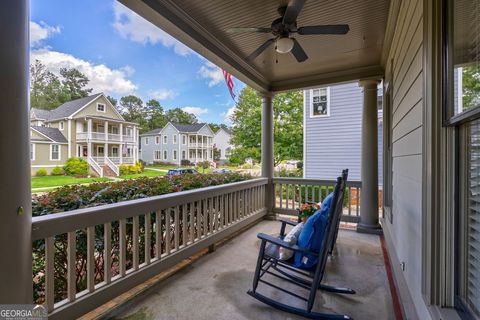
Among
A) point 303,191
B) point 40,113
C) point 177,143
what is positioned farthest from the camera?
point 303,191

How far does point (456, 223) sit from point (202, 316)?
69.0 inches

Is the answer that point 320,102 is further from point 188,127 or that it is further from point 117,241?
point 117,241

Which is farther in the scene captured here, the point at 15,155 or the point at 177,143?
the point at 177,143

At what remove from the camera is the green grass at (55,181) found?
1.74 meters

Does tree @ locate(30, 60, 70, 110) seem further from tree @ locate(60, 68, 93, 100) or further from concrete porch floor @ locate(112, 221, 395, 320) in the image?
concrete porch floor @ locate(112, 221, 395, 320)

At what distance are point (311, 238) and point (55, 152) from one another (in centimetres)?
223

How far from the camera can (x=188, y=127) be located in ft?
18.2

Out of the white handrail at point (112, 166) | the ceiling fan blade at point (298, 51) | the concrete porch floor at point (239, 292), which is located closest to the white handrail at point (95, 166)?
the white handrail at point (112, 166)

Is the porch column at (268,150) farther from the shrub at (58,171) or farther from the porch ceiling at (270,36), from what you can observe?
the shrub at (58,171)

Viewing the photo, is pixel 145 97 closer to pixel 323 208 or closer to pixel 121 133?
pixel 121 133

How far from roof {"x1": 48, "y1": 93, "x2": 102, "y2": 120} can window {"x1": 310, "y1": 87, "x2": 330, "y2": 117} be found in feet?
20.8

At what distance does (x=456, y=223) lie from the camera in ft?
3.99

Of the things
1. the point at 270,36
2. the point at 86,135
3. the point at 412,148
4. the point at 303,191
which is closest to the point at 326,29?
the point at 270,36

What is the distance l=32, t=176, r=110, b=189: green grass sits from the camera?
5.71ft
